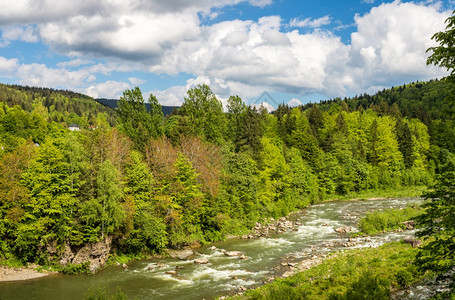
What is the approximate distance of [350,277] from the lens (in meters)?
23.3

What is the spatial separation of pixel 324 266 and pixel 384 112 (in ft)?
336

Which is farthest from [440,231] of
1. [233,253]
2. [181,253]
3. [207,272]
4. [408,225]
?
[408,225]

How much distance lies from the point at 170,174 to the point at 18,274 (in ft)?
61.6

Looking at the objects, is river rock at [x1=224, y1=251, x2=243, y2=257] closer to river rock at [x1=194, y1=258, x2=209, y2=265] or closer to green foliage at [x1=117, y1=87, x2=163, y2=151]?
river rock at [x1=194, y1=258, x2=209, y2=265]

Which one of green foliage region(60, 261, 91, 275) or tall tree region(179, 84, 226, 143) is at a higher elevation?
tall tree region(179, 84, 226, 143)

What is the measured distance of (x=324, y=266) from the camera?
27.2 meters

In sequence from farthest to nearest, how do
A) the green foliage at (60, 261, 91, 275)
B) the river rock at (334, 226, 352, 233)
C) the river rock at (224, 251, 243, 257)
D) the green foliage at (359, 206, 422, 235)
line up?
the river rock at (334, 226, 352, 233), the green foliage at (359, 206, 422, 235), the river rock at (224, 251, 243, 257), the green foliage at (60, 261, 91, 275)

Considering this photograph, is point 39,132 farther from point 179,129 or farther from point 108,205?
point 108,205

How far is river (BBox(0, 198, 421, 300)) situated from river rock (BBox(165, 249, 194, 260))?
1138 millimetres

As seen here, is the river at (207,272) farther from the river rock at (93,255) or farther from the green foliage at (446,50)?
the green foliage at (446,50)

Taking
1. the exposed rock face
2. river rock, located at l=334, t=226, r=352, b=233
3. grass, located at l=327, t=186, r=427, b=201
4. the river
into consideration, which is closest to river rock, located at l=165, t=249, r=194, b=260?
the river

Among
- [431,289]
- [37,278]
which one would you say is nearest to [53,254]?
[37,278]

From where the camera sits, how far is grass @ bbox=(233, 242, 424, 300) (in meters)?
18.5

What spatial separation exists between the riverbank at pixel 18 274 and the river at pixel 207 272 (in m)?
0.93
